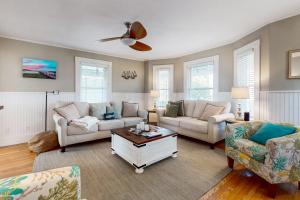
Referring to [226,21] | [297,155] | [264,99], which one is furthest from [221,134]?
[226,21]

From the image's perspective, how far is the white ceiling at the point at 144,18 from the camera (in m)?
2.16

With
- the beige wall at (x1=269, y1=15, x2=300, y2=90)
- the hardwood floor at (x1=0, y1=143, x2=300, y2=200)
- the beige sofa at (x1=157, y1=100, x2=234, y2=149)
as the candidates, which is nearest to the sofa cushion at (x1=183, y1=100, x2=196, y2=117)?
the beige sofa at (x1=157, y1=100, x2=234, y2=149)

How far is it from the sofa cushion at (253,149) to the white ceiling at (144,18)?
2057 mm

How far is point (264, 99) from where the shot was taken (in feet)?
9.37

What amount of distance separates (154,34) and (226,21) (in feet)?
4.68

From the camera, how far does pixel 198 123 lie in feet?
10.8

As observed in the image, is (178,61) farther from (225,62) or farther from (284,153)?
(284,153)

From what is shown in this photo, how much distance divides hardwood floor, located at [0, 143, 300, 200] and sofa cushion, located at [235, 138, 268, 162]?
39cm

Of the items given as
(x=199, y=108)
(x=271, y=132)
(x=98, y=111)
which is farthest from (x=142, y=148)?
(x=199, y=108)

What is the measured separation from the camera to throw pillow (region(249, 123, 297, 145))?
1.95 meters

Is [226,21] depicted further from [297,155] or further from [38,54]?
[38,54]

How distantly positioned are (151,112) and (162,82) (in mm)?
1398

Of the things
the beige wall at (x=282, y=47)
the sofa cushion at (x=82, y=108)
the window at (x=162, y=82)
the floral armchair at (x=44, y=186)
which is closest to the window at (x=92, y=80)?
the sofa cushion at (x=82, y=108)

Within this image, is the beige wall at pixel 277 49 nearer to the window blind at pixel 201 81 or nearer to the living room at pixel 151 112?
the living room at pixel 151 112
